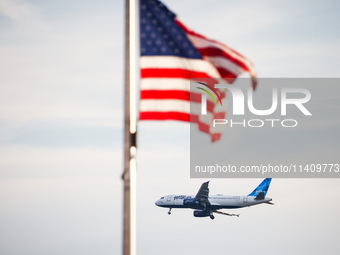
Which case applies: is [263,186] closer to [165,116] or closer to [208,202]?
[208,202]

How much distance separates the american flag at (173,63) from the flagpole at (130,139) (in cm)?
95

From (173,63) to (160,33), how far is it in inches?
23.2

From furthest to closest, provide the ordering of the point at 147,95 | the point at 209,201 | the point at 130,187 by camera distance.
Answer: the point at 209,201 < the point at 147,95 < the point at 130,187

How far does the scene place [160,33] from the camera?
12.5m

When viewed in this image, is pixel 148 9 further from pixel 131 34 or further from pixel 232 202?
pixel 232 202

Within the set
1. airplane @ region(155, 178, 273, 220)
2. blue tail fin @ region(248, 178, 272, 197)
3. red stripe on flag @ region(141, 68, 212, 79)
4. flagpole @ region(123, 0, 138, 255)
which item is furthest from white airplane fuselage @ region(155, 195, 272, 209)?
flagpole @ region(123, 0, 138, 255)

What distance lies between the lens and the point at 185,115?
42.0ft

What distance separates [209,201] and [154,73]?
2961 inches

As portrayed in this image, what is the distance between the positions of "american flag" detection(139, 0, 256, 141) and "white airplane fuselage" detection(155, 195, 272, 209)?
7376cm

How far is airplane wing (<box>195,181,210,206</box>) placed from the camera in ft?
271

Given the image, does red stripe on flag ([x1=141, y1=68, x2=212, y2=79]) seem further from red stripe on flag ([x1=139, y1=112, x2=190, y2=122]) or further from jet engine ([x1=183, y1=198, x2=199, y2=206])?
jet engine ([x1=183, y1=198, x2=199, y2=206])

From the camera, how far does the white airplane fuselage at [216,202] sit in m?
86.4

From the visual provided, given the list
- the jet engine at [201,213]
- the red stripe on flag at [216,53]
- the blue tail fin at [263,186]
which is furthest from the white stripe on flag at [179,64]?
the blue tail fin at [263,186]

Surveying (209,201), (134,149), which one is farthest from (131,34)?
(209,201)
